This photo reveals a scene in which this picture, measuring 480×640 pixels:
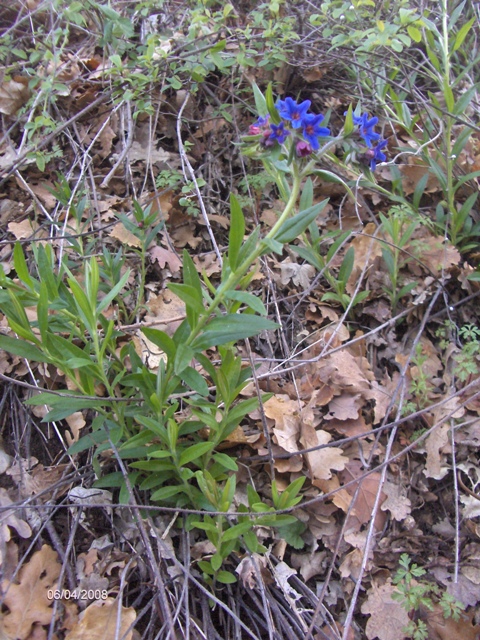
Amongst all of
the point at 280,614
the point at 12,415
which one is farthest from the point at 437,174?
the point at 12,415

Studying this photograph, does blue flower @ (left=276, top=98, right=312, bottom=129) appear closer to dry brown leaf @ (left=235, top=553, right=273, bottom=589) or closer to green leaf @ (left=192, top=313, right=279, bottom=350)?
green leaf @ (left=192, top=313, right=279, bottom=350)

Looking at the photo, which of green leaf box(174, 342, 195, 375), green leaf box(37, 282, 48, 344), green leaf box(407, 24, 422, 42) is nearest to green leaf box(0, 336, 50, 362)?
green leaf box(37, 282, 48, 344)

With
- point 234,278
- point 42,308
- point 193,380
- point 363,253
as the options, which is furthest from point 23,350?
point 363,253

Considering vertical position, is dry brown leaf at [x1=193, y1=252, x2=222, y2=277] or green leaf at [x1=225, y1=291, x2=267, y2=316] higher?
green leaf at [x1=225, y1=291, x2=267, y2=316]

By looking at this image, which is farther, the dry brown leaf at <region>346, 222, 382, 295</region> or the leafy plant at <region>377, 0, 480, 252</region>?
the dry brown leaf at <region>346, 222, 382, 295</region>

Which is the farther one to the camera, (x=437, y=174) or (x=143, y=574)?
(x=437, y=174)

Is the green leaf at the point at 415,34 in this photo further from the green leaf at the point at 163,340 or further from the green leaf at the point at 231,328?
the green leaf at the point at 163,340

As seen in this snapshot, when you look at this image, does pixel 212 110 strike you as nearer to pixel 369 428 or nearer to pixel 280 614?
pixel 369 428
